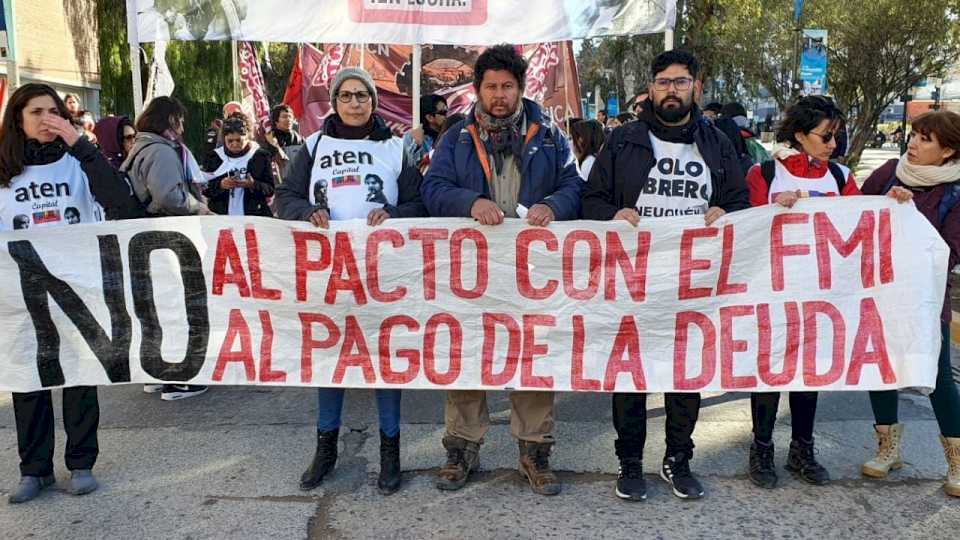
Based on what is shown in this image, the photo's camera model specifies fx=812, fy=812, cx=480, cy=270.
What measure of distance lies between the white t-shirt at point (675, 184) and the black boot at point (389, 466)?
1578mm

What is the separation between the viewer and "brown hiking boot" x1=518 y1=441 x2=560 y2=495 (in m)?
3.69

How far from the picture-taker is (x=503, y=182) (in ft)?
12.3

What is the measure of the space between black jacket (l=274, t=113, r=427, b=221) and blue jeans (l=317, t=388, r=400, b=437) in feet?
2.74

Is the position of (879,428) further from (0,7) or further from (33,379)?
(0,7)

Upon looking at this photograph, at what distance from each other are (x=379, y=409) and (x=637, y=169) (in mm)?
1623

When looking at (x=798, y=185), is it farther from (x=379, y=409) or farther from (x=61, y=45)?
(x=61, y=45)

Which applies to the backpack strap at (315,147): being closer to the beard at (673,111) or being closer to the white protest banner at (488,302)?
the white protest banner at (488,302)

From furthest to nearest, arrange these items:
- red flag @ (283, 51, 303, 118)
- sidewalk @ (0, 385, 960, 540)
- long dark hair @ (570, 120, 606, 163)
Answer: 1. red flag @ (283, 51, 303, 118)
2. long dark hair @ (570, 120, 606, 163)
3. sidewalk @ (0, 385, 960, 540)

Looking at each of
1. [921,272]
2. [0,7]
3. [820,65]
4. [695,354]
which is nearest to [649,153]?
[695,354]

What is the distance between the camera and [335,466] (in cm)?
399

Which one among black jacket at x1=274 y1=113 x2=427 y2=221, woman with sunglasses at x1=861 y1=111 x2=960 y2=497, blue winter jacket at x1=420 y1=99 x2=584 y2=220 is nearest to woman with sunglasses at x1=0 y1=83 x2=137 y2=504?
black jacket at x1=274 y1=113 x2=427 y2=221

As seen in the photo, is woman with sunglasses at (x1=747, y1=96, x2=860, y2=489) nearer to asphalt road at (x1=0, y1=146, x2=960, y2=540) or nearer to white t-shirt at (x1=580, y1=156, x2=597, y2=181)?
asphalt road at (x1=0, y1=146, x2=960, y2=540)

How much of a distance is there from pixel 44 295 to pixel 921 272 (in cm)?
400

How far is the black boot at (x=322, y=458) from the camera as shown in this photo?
3789 millimetres
